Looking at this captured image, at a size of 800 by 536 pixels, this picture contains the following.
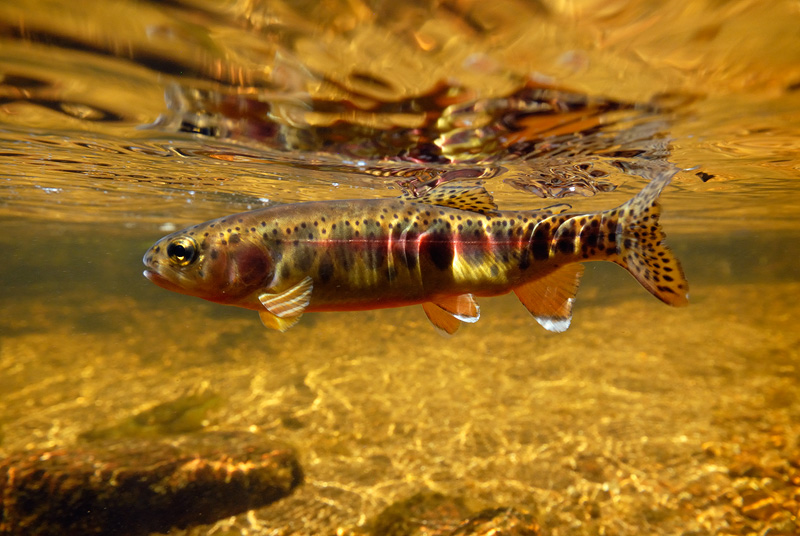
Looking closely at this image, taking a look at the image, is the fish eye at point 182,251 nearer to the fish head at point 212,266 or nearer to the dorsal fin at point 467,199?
the fish head at point 212,266

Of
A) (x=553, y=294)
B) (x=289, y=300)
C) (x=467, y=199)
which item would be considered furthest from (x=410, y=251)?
(x=553, y=294)

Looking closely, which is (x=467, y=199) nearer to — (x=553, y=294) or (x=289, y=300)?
(x=553, y=294)

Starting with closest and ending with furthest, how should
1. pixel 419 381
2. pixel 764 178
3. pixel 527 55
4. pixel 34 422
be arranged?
pixel 527 55
pixel 34 422
pixel 419 381
pixel 764 178

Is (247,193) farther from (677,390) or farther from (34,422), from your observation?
(677,390)

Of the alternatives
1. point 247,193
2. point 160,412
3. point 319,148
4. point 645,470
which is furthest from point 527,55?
point 247,193

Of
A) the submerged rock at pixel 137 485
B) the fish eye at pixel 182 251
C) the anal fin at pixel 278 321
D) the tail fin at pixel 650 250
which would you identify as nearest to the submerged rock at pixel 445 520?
the submerged rock at pixel 137 485

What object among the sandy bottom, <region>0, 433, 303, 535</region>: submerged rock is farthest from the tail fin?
<region>0, 433, 303, 535</region>: submerged rock

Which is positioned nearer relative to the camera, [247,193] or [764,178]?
[764,178]
